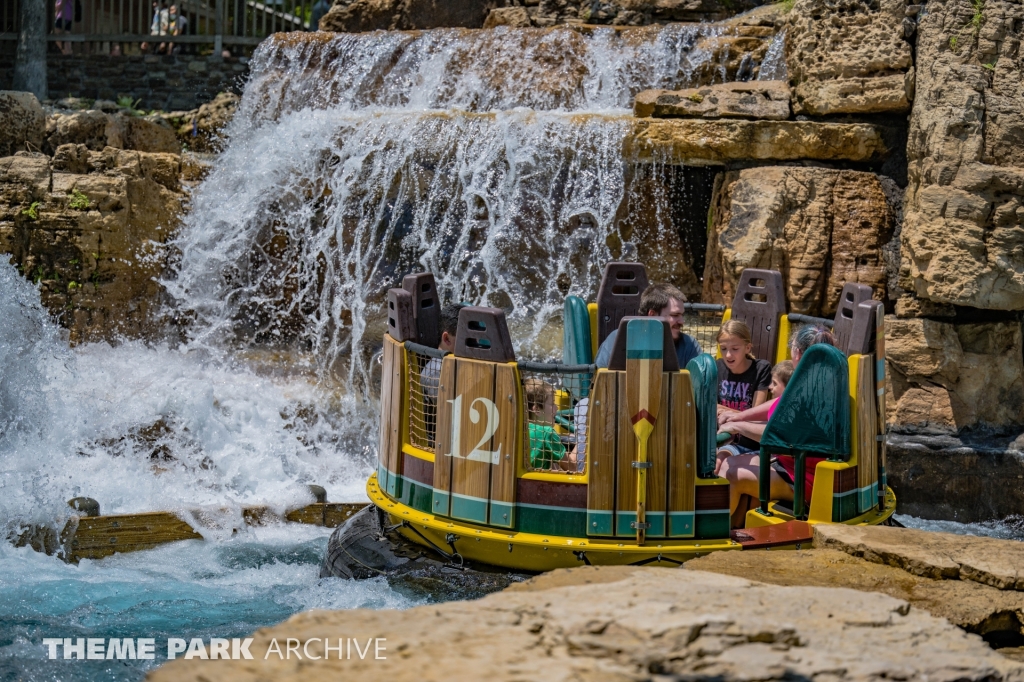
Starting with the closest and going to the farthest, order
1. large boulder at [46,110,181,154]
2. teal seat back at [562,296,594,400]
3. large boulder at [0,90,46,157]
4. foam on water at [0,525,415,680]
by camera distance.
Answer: foam on water at [0,525,415,680] → teal seat back at [562,296,594,400] → large boulder at [0,90,46,157] → large boulder at [46,110,181,154]

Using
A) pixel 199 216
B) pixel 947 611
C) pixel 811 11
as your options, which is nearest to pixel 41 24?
pixel 199 216

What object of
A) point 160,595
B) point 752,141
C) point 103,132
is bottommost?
point 160,595

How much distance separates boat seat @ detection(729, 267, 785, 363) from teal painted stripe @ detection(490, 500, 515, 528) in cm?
210

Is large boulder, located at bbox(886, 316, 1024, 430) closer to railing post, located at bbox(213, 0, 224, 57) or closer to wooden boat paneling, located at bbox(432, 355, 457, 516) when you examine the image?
wooden boat paneling, located at bbox(432, 355, 457, 516)

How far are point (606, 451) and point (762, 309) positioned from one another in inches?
81.4

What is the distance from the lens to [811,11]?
26.2 ft

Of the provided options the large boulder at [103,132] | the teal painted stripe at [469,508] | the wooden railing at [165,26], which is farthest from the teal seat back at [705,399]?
the wooden railing at [165,26]

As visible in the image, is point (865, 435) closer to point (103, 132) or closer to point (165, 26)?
point (103, 132)

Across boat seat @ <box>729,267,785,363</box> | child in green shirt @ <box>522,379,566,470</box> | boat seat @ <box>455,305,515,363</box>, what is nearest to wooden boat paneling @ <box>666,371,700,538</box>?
child in green shirt @ <box>522,379,566,470</box>

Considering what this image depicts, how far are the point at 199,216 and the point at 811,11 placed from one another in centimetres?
517

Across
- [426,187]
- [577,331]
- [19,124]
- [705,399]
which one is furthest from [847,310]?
[19,124]

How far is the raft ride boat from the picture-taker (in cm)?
431

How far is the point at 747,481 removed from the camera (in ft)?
16.5

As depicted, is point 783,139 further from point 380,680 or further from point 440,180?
point 380,680
